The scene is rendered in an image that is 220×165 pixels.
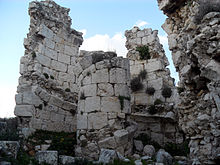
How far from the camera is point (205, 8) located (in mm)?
5168

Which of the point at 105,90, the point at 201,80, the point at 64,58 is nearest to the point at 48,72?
the point at 64,58

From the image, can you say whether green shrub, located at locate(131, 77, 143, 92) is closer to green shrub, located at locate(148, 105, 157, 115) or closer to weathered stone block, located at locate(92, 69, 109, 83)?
green shrub, located at locate(148, 105, 157, 115)

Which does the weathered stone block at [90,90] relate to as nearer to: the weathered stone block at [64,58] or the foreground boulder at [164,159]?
the foreground boulder at [164,159]

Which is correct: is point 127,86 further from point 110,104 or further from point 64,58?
point 64,58

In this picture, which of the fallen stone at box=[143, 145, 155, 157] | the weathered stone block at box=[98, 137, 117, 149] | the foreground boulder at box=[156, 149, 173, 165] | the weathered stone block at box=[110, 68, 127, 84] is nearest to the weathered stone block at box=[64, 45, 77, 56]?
the weathered stone block at box=[110, 68, 127, 84]

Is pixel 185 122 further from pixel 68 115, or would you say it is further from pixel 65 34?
pixel 65 34

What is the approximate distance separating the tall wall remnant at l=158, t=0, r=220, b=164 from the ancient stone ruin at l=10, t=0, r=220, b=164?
0.06 ft

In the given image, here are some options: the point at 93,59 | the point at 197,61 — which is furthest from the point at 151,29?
the point at 197,61

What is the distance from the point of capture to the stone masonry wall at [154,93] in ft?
33.9

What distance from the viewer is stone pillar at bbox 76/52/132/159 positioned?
757 cm

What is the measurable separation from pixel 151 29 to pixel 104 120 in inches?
261

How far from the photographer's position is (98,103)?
7871 mm

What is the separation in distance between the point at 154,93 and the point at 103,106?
4.07 meters

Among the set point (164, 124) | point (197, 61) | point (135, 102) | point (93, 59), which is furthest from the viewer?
point (135, 102)
